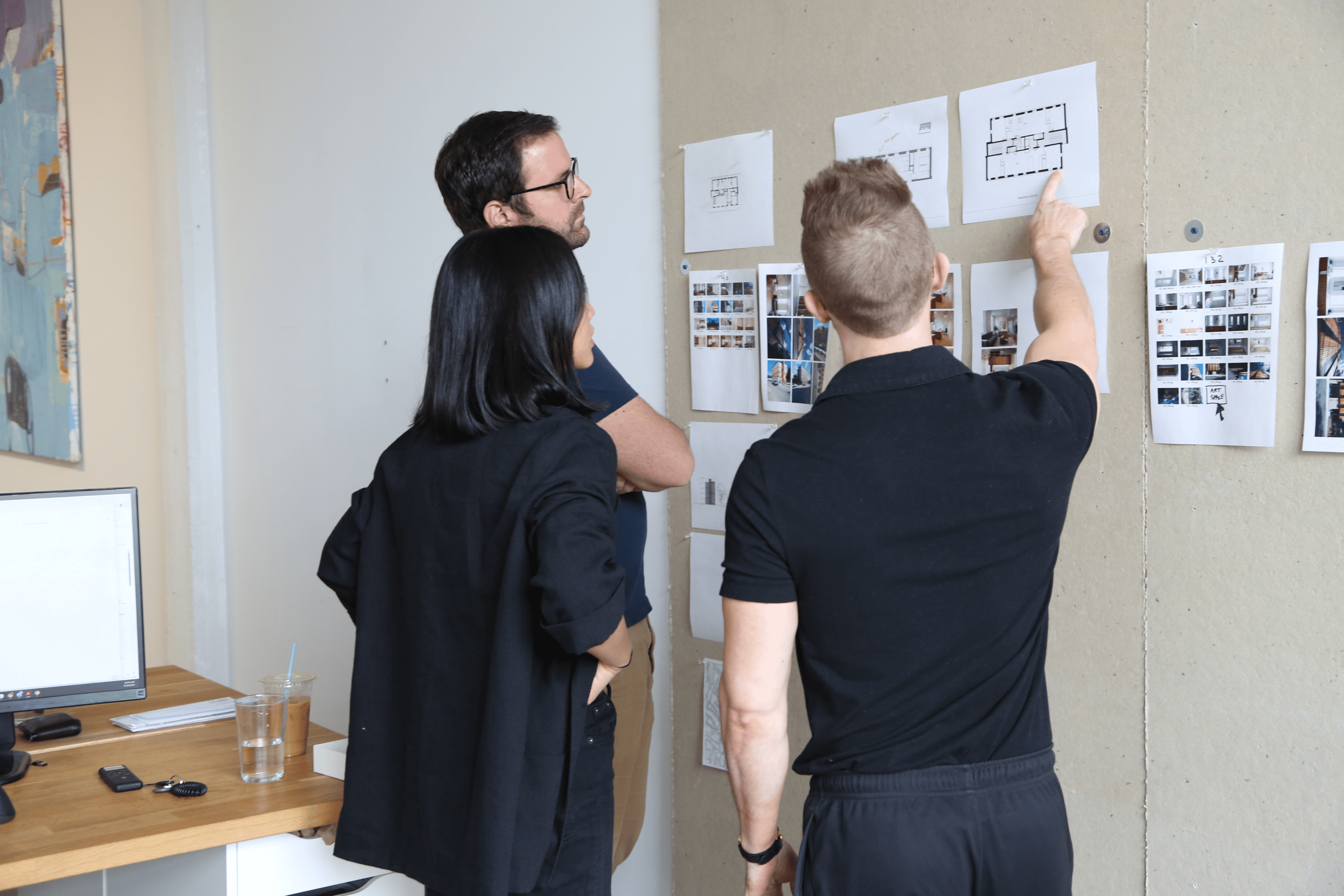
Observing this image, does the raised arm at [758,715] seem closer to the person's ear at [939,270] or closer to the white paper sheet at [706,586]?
the person's ear at [939,270]

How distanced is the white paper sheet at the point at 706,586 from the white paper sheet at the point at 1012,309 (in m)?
0.66

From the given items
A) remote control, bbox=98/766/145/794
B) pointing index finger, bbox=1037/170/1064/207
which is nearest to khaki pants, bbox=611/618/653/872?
remote control, bbox=98/766/145/794

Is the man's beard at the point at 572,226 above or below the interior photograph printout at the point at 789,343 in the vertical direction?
above

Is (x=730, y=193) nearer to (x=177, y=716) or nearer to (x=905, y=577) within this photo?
(x=905, y=577)

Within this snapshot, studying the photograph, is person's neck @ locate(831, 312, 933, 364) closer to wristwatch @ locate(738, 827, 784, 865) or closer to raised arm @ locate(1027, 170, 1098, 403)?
raised arm @ locate(1027, 170, 1098, 403)

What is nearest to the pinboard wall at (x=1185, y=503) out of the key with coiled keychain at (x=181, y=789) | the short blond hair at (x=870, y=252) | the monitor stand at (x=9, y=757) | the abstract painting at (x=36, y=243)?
the short blond hair at (x=870, y=252)

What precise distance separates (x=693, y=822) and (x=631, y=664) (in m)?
0.59

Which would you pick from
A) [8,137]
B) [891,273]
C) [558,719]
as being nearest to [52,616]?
[558,719]

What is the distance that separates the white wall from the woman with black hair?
0.82 metres

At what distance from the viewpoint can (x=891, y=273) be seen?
1.20 metres

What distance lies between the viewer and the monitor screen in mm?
1635

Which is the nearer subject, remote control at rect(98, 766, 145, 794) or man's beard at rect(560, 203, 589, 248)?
remote control at rect(98, 766, 145, 794)

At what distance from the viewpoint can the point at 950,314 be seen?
68.0 inches

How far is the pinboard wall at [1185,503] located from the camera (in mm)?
1384
